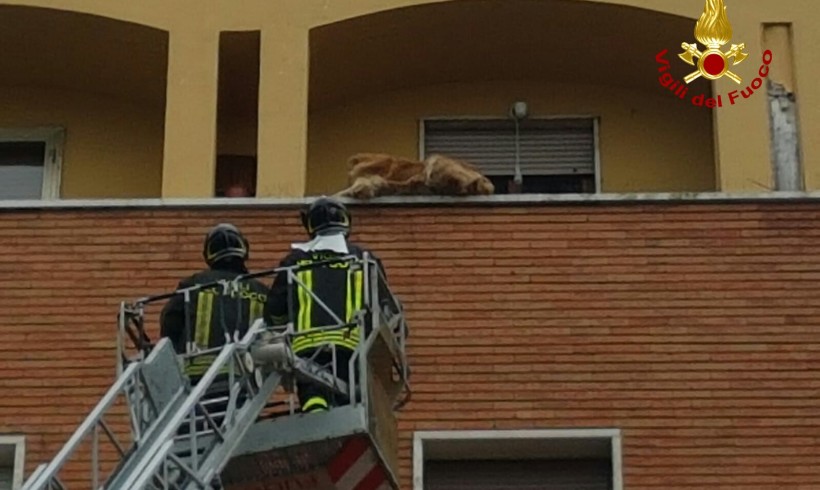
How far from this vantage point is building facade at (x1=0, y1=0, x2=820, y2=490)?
561 inches

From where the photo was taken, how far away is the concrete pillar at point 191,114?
50.0 feet

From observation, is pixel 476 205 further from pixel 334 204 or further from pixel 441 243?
pixel 334 204

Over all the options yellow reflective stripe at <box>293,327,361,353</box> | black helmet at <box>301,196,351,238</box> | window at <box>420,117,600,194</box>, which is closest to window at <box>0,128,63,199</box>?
window at <box>420,117,600,194</box>

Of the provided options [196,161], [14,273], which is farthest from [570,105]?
[14,273]

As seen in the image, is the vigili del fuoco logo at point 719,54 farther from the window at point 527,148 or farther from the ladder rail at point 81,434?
the ladder rail at point 81,434

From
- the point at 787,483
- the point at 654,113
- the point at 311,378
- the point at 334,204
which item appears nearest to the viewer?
the point at 311,378

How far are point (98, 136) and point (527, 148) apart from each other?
10.8 ft

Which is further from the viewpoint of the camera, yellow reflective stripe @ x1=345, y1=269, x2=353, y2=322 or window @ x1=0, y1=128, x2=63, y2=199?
window @ x1=0, y1=128, x2=63, y2=199

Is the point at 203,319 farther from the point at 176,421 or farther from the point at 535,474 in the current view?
the point at 535,474

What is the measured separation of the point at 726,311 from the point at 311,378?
14.8ft

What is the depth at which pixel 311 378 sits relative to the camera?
35.6ft

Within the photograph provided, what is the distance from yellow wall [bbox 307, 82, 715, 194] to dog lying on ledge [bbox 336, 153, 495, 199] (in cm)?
118

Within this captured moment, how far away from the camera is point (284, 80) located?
51.0 ft

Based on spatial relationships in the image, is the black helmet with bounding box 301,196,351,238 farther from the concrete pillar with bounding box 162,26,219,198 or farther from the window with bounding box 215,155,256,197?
the window with bounding box 215,155,256,197
